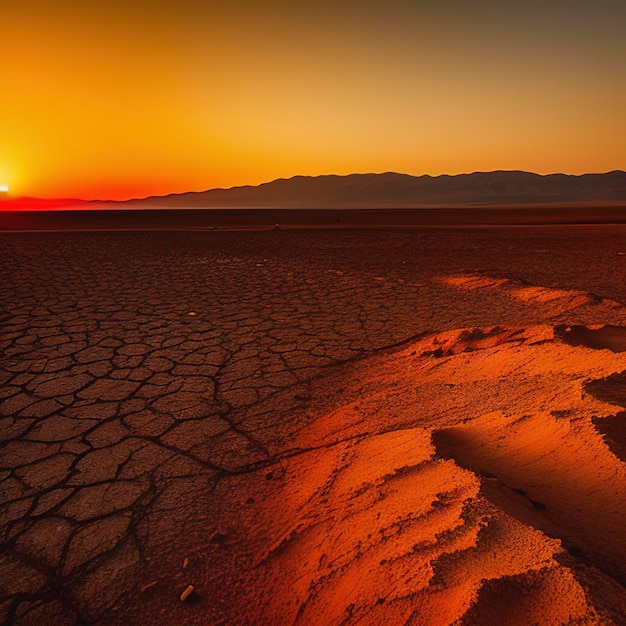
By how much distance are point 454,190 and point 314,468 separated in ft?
494

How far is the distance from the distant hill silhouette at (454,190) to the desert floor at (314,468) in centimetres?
11045

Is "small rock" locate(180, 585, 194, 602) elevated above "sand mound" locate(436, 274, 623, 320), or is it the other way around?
"small rock" locate(180, 585, 194, 602)

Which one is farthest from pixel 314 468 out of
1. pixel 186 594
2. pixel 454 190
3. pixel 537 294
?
pixel 454 190

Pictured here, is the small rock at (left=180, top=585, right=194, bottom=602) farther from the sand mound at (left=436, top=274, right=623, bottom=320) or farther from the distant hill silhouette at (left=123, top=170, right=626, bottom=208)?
the distant hill silhouette at (left=123, top=170, right=626, bottom=208)

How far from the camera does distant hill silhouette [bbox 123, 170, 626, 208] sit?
11312 cm

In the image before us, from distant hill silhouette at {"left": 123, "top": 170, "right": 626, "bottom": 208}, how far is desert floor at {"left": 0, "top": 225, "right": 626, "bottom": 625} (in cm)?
11045

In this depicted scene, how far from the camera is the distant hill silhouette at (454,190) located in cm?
11312

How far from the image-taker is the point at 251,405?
8.54 feet

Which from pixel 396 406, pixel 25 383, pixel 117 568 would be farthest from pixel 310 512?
pixel 25 383

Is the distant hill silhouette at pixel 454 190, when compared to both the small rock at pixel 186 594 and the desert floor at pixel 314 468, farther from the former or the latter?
the small rock at pixel 186 594

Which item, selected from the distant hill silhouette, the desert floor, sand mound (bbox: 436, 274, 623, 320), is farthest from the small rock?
the distant hill silhouette

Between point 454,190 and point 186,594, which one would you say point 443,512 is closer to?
point 186,594

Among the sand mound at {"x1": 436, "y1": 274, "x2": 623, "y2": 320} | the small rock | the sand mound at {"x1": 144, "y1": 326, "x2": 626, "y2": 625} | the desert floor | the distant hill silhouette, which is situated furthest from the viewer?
the distant hill silhouette

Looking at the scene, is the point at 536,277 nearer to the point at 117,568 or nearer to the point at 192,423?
the point at 192,423
